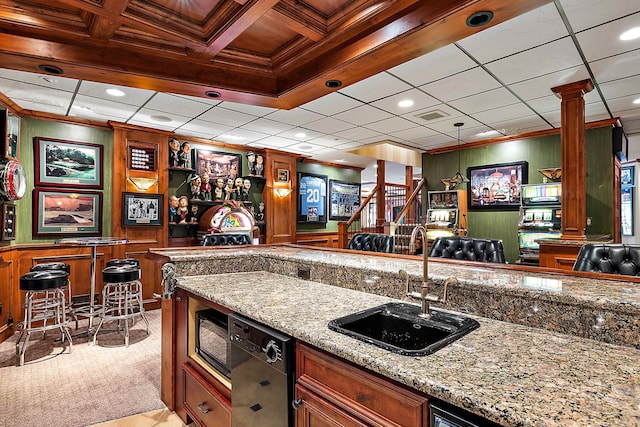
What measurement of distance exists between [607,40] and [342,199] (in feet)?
21.3

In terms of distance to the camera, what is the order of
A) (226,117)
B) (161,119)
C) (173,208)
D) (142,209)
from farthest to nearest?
1. (173,208)
2. (142,209)
3. (161,119)
4. (226,117)

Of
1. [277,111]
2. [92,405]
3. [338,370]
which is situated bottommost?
[92,405]

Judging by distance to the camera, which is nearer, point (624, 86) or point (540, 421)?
point (540, 421)

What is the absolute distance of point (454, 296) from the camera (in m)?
1.61

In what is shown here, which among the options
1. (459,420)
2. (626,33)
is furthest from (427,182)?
(459,420)

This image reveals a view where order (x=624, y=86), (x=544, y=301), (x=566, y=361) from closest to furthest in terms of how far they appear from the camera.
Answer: (x=566, y=361) → (x=544, y=301) → (x=624, y=86)

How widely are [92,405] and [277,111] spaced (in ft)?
11.7

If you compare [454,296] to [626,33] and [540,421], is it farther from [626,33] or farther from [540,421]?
[626,33]

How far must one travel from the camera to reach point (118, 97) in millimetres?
3982

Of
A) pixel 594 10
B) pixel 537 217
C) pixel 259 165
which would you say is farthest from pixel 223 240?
pixel 537 217

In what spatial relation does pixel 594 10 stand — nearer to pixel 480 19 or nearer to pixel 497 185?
pixel 480 19

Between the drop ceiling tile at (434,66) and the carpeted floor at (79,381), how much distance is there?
355 cm

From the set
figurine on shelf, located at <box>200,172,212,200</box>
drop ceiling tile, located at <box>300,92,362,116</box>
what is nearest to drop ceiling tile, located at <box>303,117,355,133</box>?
drop ceiling tile, located at <box>300,92,362,116</box>

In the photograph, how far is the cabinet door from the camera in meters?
1.17
